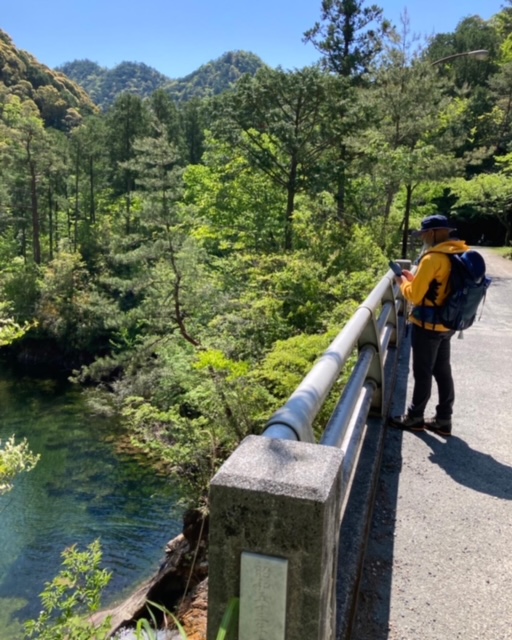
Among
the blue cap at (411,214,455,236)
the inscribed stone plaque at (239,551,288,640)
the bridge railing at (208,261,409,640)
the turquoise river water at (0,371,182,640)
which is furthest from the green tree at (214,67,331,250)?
the inscribed stone plaque at (239,551,288,640)

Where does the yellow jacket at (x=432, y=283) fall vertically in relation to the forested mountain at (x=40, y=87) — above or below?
below

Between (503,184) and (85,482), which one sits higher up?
(503,184)

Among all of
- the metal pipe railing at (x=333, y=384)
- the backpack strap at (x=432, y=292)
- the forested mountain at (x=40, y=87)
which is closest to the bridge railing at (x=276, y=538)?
the metal pipe railing at (x=333, y=384)

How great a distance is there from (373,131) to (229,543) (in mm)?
17223

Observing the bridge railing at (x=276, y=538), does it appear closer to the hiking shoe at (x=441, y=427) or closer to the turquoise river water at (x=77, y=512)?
the hiking shoe at (x=441, y=427)

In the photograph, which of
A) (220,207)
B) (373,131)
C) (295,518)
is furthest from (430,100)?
(295,518)

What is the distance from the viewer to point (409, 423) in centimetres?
428

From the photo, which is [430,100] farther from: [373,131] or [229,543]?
[229,543]

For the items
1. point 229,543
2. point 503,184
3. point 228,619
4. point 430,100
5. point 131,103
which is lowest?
point 228,619

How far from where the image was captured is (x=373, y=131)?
55.7 ft

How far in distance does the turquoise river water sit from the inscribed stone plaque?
11561mm

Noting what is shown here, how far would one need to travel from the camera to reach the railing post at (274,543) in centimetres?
140

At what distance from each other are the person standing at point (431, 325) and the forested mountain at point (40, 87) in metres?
83.1

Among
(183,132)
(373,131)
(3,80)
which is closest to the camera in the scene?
(373,131)
